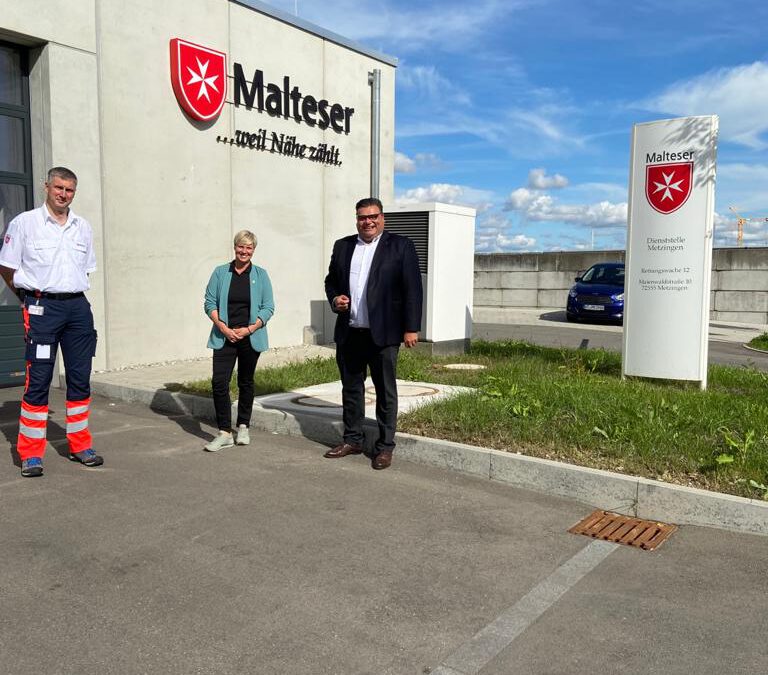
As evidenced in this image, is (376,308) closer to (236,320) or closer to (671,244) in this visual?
(236,320)

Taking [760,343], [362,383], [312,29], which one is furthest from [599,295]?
[362,383]

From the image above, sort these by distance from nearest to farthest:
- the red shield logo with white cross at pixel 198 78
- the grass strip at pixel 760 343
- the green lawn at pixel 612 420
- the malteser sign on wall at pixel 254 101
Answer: the green lawn at pixel 612 420, the red shield logo with white cross at pixel 198 78, the malteser sign on wall at pixel 254 101, the grass strip at pixel 760 343

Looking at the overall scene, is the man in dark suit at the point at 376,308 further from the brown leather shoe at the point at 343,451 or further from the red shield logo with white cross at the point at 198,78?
the red shield logo with white cross at the point at 198,78

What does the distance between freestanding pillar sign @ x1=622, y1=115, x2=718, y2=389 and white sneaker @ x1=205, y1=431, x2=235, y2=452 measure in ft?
15.1

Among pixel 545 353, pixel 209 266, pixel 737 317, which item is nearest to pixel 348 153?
Result: pixel 209 266

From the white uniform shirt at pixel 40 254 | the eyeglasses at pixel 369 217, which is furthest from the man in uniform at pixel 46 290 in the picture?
the eyeglasses at pixel 369 217

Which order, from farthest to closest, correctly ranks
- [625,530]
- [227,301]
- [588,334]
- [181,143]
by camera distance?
1. [588,334]
2. [181,143]
3. [227,301]
4. [625,530]

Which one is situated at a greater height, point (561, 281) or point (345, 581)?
point (561, 281)

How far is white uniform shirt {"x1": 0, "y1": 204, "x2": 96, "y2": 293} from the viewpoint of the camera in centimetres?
513

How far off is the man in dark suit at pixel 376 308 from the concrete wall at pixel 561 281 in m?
14.3

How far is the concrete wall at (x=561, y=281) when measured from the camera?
20406 millimetres

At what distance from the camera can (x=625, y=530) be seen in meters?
4.43

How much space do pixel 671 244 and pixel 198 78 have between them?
6392mm

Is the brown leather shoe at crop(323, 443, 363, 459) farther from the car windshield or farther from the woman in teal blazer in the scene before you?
the car windshield
